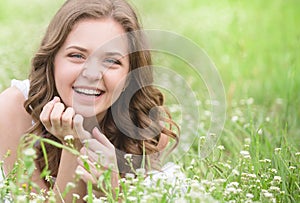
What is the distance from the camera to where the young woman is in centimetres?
244

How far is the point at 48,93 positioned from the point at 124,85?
12.6 inches

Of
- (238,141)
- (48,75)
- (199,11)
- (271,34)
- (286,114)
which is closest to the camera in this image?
(48,75)

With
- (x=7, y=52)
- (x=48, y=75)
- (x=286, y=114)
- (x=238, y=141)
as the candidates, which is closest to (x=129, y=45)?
(x=48, y=75)

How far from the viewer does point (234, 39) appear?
17.8 feet

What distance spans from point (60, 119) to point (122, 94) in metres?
0.67

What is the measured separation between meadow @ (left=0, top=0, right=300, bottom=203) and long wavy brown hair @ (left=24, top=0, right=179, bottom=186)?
0.64ft

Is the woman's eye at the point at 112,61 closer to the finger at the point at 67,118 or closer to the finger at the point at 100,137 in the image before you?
the finger at the point at 100,137

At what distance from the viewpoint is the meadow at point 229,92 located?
2107 mm

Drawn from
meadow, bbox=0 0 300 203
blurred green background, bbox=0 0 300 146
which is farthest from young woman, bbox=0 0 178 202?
blurred green background, bbox=0 0 300 146

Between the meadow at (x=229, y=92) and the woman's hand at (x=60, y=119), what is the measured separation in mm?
230

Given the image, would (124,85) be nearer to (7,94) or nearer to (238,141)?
(7,94)

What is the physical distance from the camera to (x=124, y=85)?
273 centimetres

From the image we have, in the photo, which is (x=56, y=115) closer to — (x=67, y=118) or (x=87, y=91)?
(x=67, y=118)

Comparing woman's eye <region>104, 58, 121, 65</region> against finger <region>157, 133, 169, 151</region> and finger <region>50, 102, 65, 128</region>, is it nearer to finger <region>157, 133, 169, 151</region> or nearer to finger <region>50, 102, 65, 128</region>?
finger <region>50, 102, 65, 128</region>
